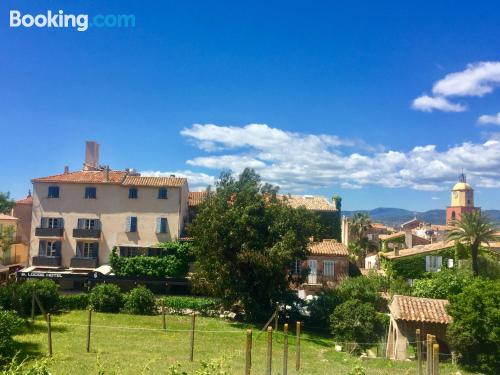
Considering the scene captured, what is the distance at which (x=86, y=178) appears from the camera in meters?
47.1

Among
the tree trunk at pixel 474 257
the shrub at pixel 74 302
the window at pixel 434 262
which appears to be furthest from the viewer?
the window at pixel 434 262

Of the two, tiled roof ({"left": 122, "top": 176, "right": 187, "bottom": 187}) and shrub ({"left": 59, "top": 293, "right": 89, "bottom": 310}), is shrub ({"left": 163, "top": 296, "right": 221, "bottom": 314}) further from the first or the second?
tiled roof ({"left": 122, "top": 176, "right": 187, "bottom": 187})

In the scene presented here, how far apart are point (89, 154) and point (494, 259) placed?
4623 cm

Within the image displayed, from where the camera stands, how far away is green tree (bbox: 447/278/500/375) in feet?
73.9

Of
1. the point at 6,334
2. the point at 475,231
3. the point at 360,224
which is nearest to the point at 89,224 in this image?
the point at 6,334

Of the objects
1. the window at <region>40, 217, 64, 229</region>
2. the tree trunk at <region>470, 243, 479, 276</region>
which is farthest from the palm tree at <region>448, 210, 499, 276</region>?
the window at <region>40, 217, 64, 229</region>

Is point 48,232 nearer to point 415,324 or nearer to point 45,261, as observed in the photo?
point 45,261

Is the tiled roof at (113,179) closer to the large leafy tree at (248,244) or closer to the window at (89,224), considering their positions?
the window at (89,224)

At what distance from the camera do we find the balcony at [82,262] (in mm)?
45031

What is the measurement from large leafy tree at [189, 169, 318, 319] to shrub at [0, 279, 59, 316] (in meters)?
10.9

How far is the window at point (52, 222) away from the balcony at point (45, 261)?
10.4 ft

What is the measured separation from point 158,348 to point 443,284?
993 inches

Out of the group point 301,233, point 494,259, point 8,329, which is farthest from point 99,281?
point 494,259

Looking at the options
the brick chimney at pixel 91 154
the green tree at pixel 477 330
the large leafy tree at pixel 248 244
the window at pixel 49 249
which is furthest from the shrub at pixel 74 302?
the green tree at pixel 477 330
